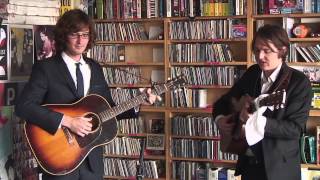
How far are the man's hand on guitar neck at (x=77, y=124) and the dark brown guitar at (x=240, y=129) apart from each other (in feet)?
2.35

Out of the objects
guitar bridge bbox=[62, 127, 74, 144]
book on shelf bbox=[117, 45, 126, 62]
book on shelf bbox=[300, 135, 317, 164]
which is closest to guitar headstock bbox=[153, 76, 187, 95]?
guitar bridge bbox=[62, 127, 74, 144]

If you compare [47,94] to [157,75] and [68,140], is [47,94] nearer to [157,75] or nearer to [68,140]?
[68,140]

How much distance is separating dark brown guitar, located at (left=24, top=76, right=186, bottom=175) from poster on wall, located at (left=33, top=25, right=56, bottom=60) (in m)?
0.67

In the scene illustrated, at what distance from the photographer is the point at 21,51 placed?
3076mm

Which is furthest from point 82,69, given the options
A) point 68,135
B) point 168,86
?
point 168,86

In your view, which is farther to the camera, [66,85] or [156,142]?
[156,142]

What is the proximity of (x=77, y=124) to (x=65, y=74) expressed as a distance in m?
0.26

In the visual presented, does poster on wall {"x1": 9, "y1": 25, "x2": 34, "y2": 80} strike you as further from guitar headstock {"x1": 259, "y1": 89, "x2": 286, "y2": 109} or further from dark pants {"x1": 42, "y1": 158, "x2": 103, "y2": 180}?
guitar headstock {"x1": 259, "y1": 89, "x2": 286, "y2": 109}

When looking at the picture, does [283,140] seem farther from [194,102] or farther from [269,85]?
[194,102]

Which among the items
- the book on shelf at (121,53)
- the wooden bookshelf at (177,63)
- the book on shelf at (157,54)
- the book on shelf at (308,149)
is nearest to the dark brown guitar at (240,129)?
the book on shelf at (308,149)

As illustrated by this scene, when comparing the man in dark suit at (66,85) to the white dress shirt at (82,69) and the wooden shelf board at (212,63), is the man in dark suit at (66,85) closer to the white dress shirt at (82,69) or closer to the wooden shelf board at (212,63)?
the white dress shirt at (82,69)

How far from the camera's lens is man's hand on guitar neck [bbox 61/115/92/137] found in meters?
2.59

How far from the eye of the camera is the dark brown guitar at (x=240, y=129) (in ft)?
7.08

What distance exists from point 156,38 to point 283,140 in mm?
2297
